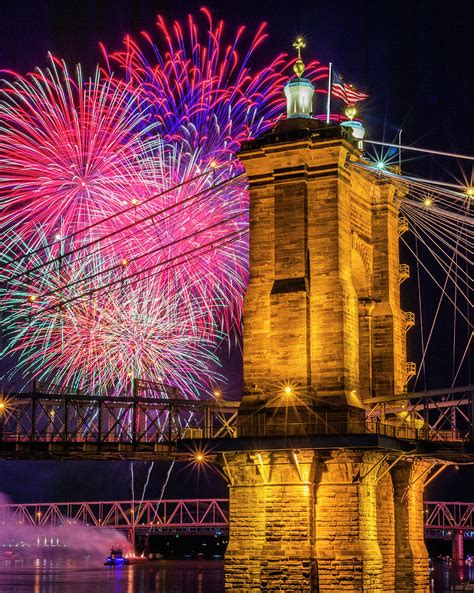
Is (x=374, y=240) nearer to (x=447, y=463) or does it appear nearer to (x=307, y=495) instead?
(x=447, y=463)

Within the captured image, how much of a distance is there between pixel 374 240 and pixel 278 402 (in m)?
15.2

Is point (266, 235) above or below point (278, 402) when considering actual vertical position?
above

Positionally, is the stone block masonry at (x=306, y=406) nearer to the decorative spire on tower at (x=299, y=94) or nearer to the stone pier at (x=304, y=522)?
the stone pier at (x=304, y=522)

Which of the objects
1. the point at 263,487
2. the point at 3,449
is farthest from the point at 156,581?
the point at 263,487

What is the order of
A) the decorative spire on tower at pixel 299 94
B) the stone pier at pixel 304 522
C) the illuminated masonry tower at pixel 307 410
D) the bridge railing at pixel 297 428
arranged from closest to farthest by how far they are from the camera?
the stone pier at pixel 304 522 → the illuminated masonry tower at pixel 307 410 → the bridge railing at pixel 297 428 → the decorative spire on tower at pixel 299 94

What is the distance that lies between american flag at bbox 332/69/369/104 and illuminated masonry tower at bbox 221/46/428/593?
12.1 ft

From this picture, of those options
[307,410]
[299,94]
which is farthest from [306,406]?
[299,94]

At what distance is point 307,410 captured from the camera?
2191 inches

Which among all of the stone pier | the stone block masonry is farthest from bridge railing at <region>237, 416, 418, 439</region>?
the stone pier

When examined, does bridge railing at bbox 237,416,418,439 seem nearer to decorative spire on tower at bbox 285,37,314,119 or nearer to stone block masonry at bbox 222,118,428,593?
stone block masonry at bbox 222,118,428,593

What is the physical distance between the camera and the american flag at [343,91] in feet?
214

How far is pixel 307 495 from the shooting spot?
5444cm

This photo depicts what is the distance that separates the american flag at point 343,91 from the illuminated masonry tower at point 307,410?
369cm

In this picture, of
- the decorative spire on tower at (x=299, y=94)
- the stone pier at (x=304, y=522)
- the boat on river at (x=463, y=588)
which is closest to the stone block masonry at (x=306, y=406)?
the stone pier at (x=304, y=522)
